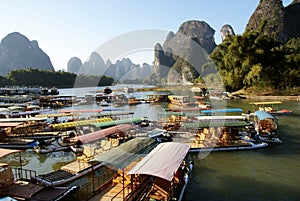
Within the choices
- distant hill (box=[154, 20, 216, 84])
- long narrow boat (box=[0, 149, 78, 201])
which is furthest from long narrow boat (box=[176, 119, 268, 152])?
distant hill (box=[154, 20, 216, 84])

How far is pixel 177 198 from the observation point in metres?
10.2

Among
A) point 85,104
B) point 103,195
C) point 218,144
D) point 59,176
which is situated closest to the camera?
point 103,195

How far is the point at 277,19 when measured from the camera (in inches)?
4343

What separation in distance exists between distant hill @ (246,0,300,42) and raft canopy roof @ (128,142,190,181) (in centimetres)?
10739

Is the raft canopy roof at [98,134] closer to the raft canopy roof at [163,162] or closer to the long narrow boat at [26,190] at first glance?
the long narrow boat at [26,190]

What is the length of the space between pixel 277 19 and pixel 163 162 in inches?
4783

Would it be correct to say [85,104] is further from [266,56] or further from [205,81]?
[205,81]

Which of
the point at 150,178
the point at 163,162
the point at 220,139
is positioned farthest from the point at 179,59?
the point at 163,162

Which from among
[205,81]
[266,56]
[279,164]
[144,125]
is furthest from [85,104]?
[205,81]

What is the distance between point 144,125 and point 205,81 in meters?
85.2

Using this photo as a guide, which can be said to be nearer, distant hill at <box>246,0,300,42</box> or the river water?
the river water

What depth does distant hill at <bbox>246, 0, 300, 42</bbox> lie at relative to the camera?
4247 inches

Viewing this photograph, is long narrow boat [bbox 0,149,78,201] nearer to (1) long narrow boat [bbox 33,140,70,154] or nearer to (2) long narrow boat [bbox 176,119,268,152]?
(1) long narrow boat [bbox 33,140,70,154]

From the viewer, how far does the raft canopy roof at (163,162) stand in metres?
8.32
